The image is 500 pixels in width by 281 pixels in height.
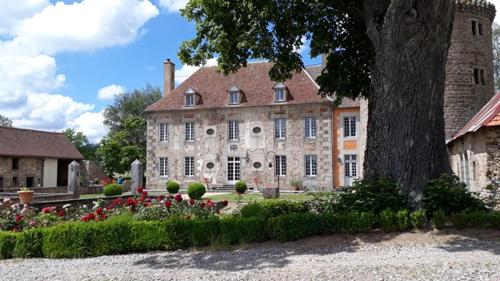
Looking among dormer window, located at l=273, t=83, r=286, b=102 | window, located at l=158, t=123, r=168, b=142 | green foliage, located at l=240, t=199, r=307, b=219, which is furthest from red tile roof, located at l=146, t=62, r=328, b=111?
green foliage, located at l=240, t=199, r=307, b=219

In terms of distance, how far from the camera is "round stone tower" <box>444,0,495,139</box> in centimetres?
2000

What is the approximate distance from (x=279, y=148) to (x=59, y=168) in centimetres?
1931

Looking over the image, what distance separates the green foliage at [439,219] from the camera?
7.19 metres

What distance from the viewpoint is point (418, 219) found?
24.0 feet

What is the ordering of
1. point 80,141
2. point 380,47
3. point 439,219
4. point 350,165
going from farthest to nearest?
1. point 80,141
2. point 350,165
3. point 380,47
4. point 439,219

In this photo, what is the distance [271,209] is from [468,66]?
1639 cm

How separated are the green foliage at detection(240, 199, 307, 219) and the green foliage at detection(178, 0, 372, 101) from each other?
3753 millimetres

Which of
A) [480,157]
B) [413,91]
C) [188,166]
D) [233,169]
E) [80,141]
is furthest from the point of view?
[80,141]

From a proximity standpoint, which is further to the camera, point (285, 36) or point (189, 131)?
point (189, 131)

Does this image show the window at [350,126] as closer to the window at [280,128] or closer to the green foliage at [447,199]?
the window at [280,128]

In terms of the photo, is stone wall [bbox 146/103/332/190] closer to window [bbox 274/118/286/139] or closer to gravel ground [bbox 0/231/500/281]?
window [bbox 274/118/286/139]

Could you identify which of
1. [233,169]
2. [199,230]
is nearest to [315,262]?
[199,230]

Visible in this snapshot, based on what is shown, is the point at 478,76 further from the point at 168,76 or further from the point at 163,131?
the point at 168,76

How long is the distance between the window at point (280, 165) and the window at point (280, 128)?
1.45 m
